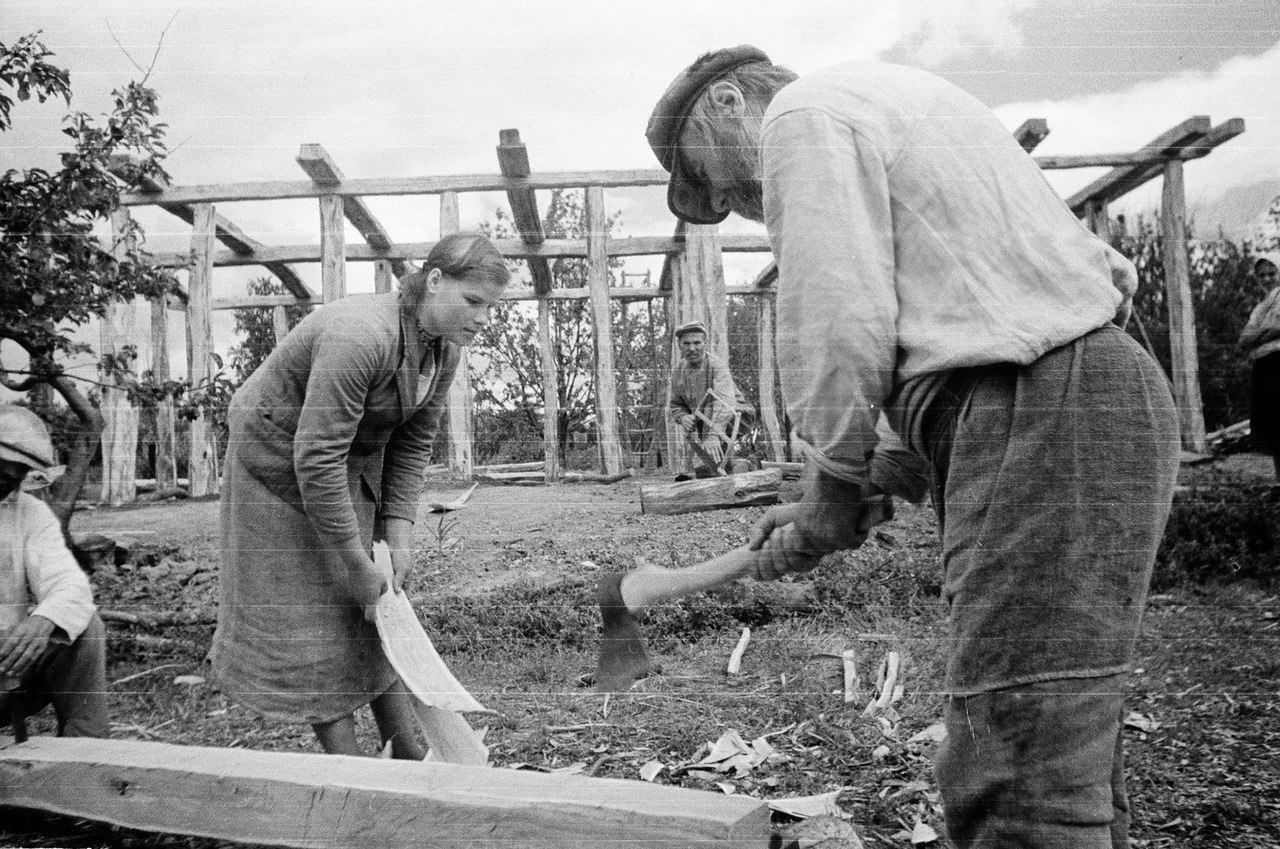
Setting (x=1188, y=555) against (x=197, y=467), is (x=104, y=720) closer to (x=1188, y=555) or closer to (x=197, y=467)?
(x=197, y=467)

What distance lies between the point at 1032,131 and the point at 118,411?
2.12 meters

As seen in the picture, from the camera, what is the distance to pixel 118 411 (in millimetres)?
2125

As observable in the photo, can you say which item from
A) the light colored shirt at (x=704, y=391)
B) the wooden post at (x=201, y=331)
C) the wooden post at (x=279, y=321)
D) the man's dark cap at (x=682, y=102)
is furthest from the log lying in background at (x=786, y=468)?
the wooden post at (x=201, y=331)

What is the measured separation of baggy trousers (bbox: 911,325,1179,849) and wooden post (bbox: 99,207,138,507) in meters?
1.91

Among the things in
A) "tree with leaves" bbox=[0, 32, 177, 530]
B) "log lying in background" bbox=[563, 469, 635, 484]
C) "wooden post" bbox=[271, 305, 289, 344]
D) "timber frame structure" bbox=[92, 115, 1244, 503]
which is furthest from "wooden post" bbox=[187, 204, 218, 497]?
"log lying in background" bbox=[563, 469, 635, 484]

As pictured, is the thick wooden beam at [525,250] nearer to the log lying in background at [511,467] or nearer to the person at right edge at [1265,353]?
the log lying in background at [511,467]

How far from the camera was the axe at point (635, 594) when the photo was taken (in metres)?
1.29

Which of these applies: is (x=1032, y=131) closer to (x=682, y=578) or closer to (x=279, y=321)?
(x=682, y=578)

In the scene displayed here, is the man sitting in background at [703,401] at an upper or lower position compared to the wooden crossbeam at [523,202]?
lower

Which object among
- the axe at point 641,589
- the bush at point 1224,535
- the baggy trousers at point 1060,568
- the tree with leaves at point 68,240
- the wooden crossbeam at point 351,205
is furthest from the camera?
the bush at point 1224,535

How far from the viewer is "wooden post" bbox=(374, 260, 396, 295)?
1.94 m

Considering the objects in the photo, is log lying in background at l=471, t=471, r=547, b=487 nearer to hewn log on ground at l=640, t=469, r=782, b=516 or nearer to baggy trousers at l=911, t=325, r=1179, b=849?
hewn log on ground at l=640, t=469, r=782, b=516

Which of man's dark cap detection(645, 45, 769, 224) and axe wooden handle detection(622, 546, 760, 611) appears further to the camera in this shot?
axe wooden handle detection(622, 546, 760, 611)

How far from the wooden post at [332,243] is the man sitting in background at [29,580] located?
0.76 m
